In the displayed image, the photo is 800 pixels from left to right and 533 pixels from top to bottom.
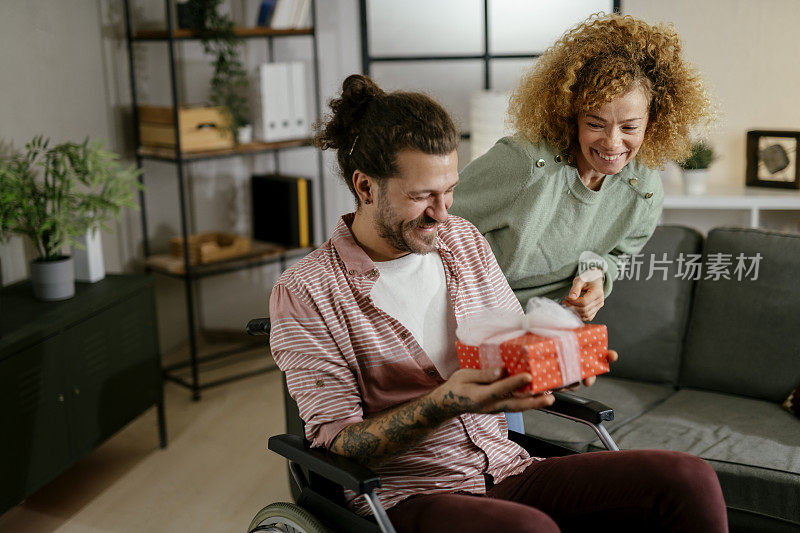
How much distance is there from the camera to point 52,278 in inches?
104

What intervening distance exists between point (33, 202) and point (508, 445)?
175 cm

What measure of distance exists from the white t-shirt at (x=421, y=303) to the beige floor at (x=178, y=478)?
1.38 m

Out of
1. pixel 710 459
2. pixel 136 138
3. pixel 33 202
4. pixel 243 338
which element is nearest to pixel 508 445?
pixel 710 459

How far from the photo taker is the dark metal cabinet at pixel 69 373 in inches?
92.8

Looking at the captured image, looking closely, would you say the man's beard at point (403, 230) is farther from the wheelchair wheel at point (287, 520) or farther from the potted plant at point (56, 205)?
the potted plant at point (56, 205)

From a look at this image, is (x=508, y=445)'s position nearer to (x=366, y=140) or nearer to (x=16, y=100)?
(x=366, y=140)

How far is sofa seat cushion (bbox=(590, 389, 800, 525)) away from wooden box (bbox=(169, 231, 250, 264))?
6.31 feet

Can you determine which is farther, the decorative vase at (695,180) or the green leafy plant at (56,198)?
the decorative vase at (695,180)

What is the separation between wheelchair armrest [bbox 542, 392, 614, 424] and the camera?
158 centimetres

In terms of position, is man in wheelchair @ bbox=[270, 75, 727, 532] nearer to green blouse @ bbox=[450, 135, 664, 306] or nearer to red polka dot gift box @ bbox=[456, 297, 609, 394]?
red polka dot gift box @ bbox=[456, 297, 609, 394]

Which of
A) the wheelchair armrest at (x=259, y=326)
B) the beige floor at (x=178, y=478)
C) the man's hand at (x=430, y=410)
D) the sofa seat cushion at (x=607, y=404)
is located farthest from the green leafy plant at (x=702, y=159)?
the man's hand at (x=430, y=410)

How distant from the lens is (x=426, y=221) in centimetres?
145

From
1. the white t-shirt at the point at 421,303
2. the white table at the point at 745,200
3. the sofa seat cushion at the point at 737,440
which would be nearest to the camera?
the white t-shirt at the point at 421,303

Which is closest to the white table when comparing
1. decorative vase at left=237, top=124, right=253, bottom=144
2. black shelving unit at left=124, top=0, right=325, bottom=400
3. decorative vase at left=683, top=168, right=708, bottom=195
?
decorative vase at left=683, top=168, right=708, bottom=195
